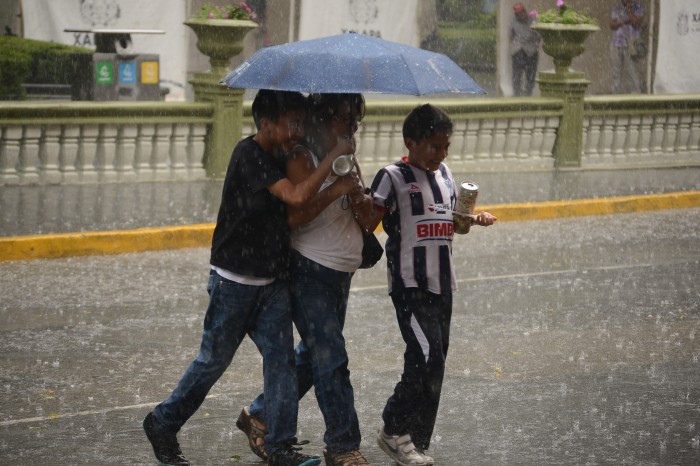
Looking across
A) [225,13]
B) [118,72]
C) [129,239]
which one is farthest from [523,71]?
[129,239]

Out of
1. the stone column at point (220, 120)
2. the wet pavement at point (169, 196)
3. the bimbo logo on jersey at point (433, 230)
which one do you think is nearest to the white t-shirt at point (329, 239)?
the bimbo logo on jersey at point (433, 230)

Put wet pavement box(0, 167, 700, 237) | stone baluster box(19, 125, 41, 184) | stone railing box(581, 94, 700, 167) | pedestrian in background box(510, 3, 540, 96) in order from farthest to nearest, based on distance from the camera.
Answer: pedestrian in background box(510, 3, 540, 96) → stone railing box(581, 94, 700, 167) → stone baluster box(19, 125, 41, 184) → wet pavement box(0, 167, 700, 237)

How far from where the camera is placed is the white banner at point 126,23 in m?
17.4

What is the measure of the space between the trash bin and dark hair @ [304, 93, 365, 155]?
440 inches

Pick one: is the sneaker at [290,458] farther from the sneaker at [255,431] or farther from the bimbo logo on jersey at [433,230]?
the bimbo logo on jersey at [433,230]

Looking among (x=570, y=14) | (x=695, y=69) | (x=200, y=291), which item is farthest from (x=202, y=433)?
(x=695, y=69)

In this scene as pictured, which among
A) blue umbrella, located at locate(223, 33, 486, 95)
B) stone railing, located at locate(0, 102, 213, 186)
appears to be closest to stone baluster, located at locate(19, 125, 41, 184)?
stone railing, located at locate(0, 102, 213, 186)

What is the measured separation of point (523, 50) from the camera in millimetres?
21547

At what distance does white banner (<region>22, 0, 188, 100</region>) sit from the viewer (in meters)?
17.4

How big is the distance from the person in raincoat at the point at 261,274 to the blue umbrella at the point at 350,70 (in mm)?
119

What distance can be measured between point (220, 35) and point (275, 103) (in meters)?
9.16

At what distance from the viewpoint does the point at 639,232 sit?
13227 millimetres

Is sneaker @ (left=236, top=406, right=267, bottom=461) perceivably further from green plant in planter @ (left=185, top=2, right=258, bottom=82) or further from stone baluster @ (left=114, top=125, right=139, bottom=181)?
green plant in planter @ (left=185, top=2, right=258, bottom=82)

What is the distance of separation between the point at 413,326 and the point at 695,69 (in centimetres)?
1748
